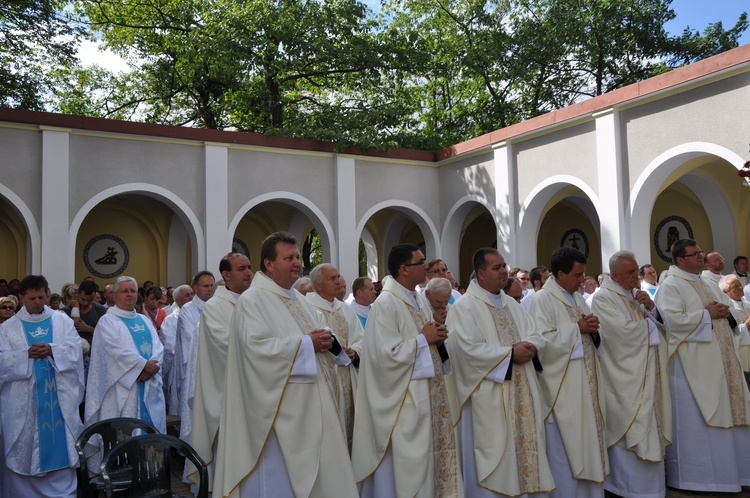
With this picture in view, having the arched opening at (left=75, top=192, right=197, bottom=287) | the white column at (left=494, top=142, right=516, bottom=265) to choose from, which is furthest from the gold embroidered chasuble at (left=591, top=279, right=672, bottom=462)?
the arched opening at (left=75, top=192, right=197, bottom=287)

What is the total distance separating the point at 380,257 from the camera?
1942cm

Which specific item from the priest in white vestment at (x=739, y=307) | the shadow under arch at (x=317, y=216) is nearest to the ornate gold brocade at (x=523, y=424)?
the priest in white vestment at (x=739, y=307)

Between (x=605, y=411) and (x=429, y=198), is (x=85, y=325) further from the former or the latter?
(x=429, y=198)

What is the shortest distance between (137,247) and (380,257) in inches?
257

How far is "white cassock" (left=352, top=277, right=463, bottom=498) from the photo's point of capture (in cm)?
441

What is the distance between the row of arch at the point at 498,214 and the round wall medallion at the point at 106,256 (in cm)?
55

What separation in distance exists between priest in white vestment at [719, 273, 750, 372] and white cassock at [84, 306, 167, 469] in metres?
5.81

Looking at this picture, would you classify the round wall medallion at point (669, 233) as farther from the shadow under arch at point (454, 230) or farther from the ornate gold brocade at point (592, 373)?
the ornate gold brocade at point (592, 373)

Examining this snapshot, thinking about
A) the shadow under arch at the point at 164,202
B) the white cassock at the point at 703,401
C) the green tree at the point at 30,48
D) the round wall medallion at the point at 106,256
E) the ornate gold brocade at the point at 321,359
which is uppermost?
the green tree at the point at 30,48

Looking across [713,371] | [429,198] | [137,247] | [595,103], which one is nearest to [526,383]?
[713,371]

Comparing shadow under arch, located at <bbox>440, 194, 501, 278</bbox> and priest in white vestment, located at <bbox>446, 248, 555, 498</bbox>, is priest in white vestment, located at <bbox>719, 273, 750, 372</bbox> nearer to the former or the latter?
priest in white vestment, located at <bbox>446, 248, 555, 498</bbox>

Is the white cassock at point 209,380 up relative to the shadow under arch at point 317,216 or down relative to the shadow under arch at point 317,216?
down

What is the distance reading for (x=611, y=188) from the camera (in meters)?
12.2

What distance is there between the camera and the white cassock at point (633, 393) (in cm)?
543
